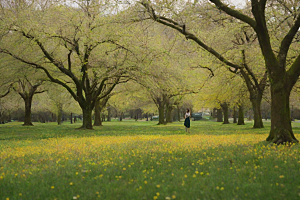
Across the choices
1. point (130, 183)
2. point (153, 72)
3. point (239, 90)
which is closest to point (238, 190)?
point (130, 183)

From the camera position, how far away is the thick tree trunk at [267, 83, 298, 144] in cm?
1098

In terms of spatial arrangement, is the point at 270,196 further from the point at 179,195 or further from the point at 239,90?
the point at 239,90

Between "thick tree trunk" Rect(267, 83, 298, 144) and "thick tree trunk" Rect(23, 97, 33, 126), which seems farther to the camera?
"thick tree trunk" Rect(23, 97, 33, 126)

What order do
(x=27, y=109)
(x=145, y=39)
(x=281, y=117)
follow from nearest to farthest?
(x=281, y=117)
(x=145, y=39)
(x=27, y=109)

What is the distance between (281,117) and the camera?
36.4 feet

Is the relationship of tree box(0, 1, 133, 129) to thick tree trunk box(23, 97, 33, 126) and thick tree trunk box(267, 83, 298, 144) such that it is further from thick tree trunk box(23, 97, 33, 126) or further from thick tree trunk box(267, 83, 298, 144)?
thick tree trunk box(23, 97, 33, 126)

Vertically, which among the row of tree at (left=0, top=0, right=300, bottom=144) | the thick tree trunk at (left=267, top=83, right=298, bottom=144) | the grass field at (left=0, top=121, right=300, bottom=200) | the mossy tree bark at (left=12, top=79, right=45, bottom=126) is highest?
the row of tree at (left=0, top=0, right=300, bottom=144)

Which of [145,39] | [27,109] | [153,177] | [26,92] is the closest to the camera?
[153,177]

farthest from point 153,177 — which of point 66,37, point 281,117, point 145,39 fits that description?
point 66,37

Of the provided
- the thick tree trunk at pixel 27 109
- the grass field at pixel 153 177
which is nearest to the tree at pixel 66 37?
the grass field at pixel 153 177

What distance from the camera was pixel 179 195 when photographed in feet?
15.7

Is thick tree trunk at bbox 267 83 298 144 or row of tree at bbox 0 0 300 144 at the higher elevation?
row of tree at bbox 0 0 300 144

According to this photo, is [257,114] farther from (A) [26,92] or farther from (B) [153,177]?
(A) [26,92]

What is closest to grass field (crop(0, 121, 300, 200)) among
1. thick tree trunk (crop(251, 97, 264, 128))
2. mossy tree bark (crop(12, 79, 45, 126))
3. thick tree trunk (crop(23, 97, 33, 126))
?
thick tree trunk (crop(251, 97, 264, 128))
